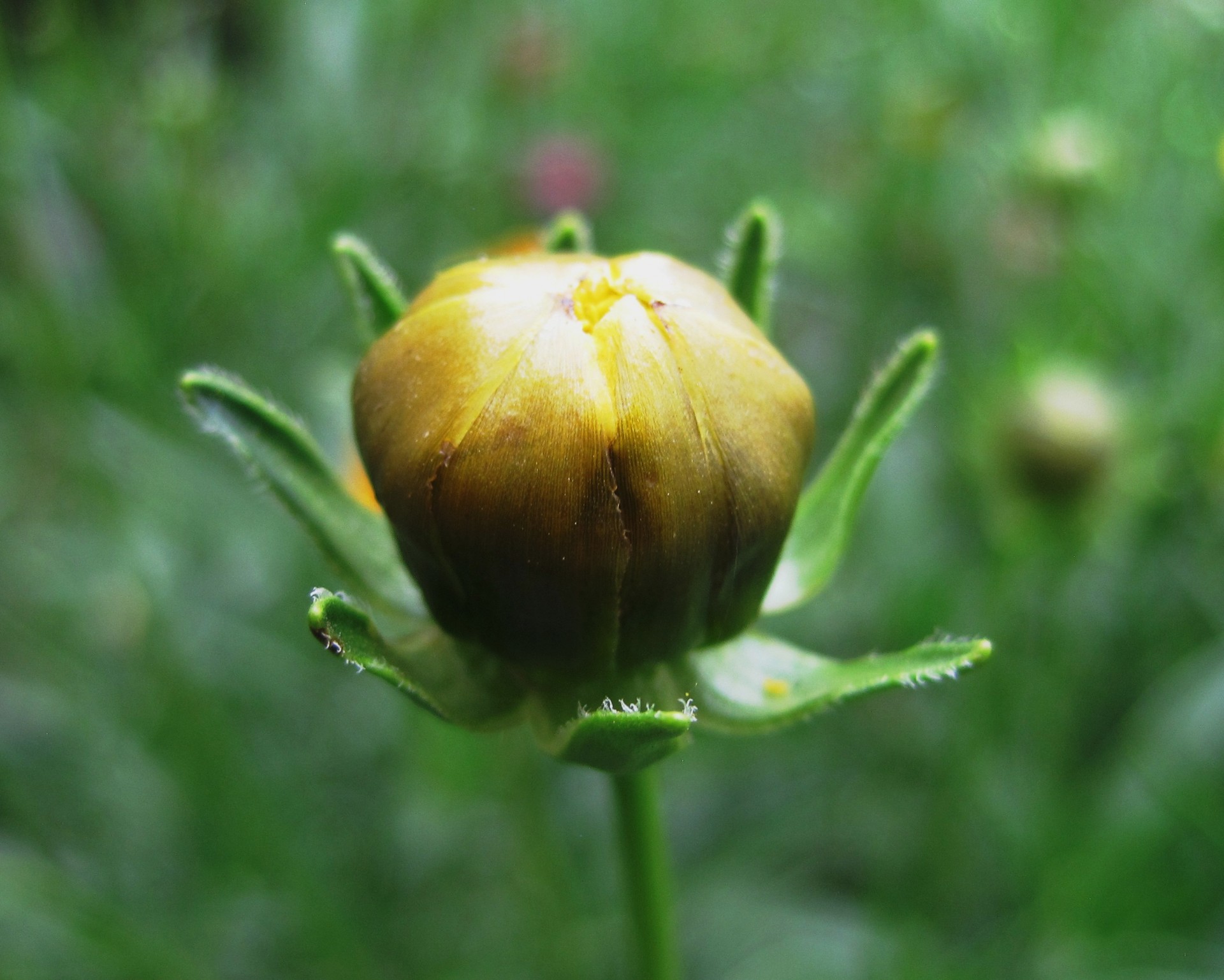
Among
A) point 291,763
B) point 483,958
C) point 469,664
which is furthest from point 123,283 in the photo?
point 469,664

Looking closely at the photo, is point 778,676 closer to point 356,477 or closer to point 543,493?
point 543,493

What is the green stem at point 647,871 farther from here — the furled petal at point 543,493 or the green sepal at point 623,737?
the furled petal at point 543,493

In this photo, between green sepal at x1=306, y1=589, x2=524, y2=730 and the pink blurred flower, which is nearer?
green sepal at x1=306, y1=589, x2=524, y2=730

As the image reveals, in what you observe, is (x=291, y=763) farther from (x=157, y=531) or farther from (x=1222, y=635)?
(x=1222, y=635)

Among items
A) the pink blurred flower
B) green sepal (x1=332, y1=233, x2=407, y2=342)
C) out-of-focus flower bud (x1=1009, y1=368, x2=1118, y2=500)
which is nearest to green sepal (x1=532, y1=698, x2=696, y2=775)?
green sepal (x1=332, y1=233, x2=407, y2=342)

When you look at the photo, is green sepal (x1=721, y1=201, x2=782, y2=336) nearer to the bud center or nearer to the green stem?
the bud center
